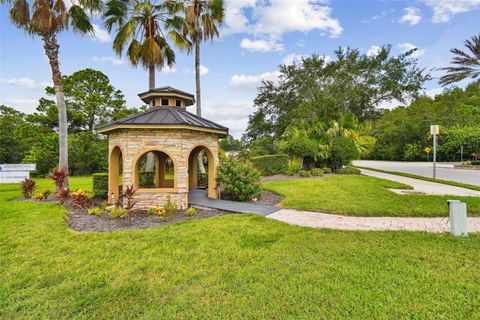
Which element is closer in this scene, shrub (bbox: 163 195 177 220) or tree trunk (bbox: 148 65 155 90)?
shrub (bbox: 163 195 177 220)

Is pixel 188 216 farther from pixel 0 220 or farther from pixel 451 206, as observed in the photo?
pixel 451 206

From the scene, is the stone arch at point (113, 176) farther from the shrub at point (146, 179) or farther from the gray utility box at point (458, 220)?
the gray utility box at point (458, 220)

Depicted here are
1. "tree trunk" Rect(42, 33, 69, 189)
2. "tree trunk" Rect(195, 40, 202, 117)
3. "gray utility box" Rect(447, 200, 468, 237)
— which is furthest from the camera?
"tree trunk" Rect(195, 40, 202, 117)

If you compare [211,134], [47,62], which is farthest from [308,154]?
[47,62]

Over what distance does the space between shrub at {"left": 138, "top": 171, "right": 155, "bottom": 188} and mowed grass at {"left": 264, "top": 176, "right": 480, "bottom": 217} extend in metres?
5.58

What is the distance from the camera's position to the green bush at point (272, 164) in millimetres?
16073

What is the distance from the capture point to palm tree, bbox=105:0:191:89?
12.3 m

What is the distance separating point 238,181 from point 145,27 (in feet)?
32.6

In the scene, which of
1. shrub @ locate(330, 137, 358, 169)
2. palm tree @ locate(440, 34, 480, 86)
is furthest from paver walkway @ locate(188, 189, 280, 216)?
palm tree @ locate(440, 34, 480, 86)

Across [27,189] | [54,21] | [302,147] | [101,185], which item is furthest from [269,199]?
[54,21]

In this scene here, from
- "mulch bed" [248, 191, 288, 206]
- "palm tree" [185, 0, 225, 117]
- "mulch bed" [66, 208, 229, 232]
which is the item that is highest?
"palm tree" [185, 0, 225, 117]

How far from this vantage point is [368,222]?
20.2 feet

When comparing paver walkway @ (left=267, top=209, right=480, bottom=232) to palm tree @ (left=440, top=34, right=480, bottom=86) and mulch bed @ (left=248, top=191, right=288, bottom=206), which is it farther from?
palm tree @ (left=440, top=34, right=480, bottom=86)

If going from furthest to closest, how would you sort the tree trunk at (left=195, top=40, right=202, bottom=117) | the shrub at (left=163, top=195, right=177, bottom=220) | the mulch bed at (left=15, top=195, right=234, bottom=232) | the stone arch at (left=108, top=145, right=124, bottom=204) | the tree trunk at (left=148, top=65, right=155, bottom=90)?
the tree trunk at (left=195, top=40, right=202, bottom=117) < the tree trunk at (left=148, top=65, right=155, bottom=90) < the stone arch at (left=108, top=145, right=124, bottom=204) < the shrub at (left=163, top=195, right=177, bottom=220) < the mulch bed at (left=15, top=195, right=234, bottom=232)
